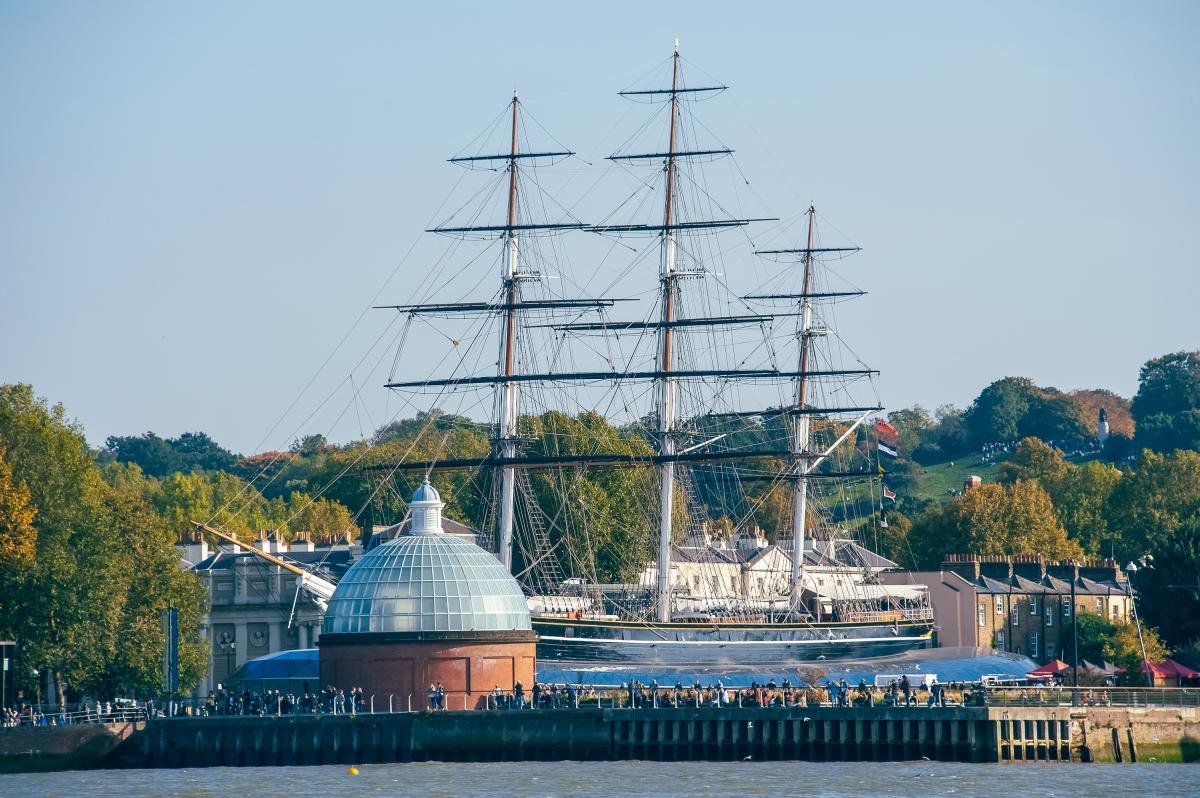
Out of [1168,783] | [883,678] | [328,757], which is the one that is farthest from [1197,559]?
[328,757]

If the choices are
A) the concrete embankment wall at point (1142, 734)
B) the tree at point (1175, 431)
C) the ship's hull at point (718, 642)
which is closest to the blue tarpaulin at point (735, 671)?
the ship's hull at point (718, 642)

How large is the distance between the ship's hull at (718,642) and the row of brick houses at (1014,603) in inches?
219

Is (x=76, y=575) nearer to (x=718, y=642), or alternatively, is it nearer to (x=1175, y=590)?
(x=718, y=642)

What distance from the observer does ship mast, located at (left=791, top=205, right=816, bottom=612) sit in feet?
405

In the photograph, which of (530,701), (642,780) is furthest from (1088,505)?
(642,780)

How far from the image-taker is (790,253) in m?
124

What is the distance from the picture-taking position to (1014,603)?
126 m

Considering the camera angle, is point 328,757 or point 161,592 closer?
point 328,757

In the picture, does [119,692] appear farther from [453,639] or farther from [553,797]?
[553,797]

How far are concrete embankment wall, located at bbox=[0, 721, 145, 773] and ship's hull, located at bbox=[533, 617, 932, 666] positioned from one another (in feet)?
85.8

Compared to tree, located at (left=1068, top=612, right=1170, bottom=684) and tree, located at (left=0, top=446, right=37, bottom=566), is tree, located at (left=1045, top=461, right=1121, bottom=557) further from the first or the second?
tree, located at (left=0, top=446, right=37, bottom=566)

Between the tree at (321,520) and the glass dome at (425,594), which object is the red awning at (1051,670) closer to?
the glass dome at (425,594)

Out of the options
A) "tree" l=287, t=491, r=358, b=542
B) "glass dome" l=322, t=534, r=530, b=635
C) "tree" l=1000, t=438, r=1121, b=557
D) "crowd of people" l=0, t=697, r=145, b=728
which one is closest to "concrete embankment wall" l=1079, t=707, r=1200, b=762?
"glass dome" l=322, t=534, r=530, b=635

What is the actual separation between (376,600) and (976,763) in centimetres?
2459
